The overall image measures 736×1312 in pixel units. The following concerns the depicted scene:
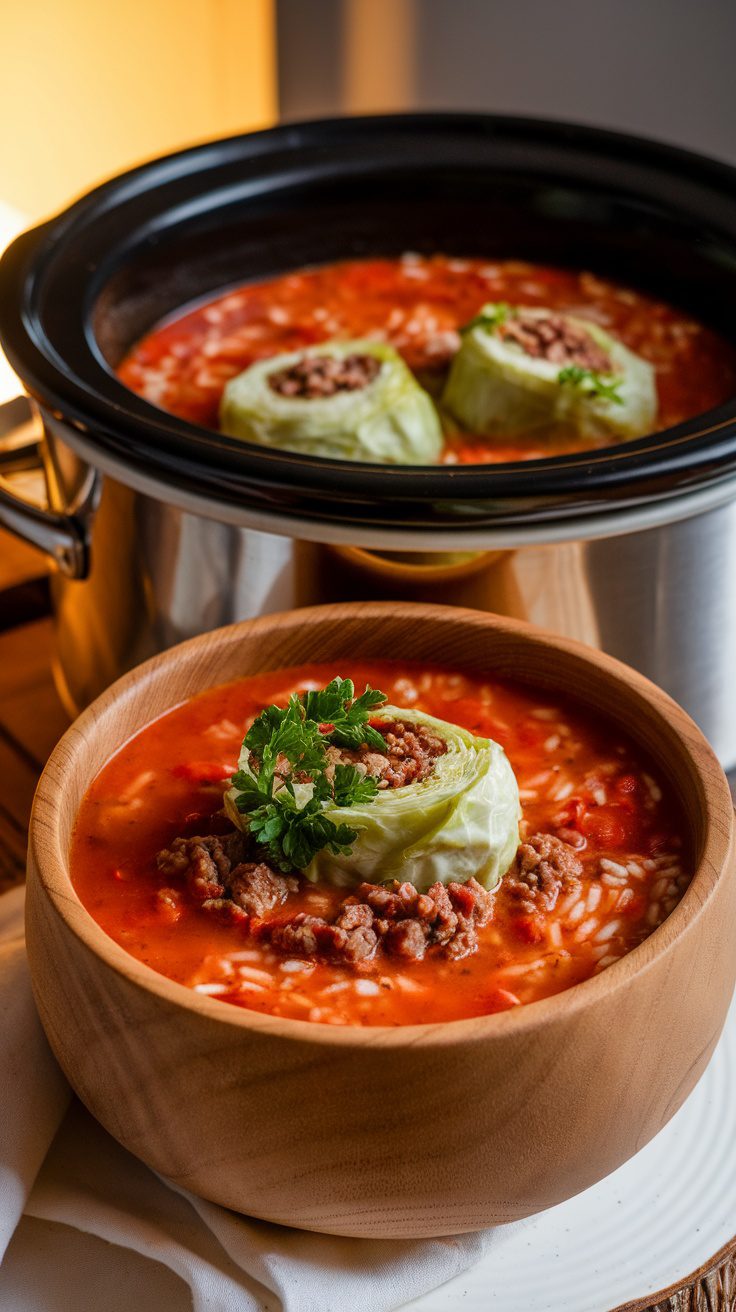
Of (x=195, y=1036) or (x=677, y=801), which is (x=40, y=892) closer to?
(x=195, y=1036)

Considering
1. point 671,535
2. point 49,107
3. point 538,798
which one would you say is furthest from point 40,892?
point 49,107

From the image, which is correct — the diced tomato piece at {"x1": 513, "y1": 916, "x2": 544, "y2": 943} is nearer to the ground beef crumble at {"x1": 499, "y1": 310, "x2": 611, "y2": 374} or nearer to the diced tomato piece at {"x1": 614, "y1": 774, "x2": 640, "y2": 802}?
the diced tomato piece at {"x1": 614, "y1": 774, "x2": 640, "y2": 802}

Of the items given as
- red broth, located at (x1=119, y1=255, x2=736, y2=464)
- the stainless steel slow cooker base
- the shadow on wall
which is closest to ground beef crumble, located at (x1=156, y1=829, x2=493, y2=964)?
the stainless steel slow cooker base

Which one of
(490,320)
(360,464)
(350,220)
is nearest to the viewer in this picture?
(360,464)

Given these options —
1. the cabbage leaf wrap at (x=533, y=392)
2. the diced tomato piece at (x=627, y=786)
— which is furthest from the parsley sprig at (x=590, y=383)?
the diced tomato piece at (x=627, y=786)

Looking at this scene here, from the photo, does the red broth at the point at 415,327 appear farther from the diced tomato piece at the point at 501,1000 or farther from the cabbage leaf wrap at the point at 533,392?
the diced tomato piece at the point at 501,1000

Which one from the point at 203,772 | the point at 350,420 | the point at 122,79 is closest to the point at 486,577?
the point at 350,420

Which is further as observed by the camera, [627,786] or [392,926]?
[627,786]

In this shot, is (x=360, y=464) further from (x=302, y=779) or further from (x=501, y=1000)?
(x=501, y=1000)
